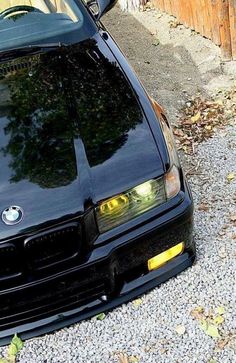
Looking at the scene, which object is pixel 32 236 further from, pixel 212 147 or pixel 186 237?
pixel 212 147

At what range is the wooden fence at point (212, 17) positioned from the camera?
18.3 feet

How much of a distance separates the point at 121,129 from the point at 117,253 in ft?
2.11

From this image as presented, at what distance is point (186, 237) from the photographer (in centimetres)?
318

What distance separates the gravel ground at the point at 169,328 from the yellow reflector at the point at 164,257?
277 mm

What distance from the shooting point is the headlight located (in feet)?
9.17

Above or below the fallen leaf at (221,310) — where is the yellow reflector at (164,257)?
above

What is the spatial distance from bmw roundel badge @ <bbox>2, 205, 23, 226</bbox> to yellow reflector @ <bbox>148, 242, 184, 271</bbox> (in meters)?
0.79

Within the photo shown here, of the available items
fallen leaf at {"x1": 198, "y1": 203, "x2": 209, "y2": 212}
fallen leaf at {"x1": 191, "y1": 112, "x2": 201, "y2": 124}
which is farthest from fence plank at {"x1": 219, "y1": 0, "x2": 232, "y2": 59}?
fallen leaf at {"x1": 198, "y1": 203, "x2": 209, "y2": 212}

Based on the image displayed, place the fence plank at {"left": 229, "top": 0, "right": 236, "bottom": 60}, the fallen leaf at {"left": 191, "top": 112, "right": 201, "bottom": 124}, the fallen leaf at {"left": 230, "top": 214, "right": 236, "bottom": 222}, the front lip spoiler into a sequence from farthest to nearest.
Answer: the fence plank at {"left": 229, "top": 0, "right": 236, "bottom": 60} → the fallen leaf at {"left": 191, "top": 112, "right": 201, "bottom": 124} → the fallen leaf at {"left": 230, "top": 214, "right": 236, "bottom": 222} → the front lip spoiler

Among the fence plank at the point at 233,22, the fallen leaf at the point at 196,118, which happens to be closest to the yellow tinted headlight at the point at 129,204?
the fallen leaf at the point at 196,118

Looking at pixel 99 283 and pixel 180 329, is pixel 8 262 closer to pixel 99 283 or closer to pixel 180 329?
pixel 99 283

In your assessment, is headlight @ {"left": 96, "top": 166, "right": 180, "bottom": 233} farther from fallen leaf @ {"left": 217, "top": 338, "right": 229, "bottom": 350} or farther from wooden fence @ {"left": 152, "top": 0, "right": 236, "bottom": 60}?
wooden fence @ {"left": 152, "top": 0, "right": 236, "bottom": 60}

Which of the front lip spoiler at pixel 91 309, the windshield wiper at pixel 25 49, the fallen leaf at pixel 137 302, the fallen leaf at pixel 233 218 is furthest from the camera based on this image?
the fallen leaf at pixel 233 218

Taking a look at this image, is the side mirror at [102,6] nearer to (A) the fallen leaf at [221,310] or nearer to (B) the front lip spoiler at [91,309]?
(B) the front lip spoiler at [91,309]
